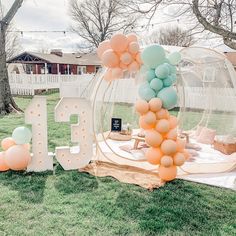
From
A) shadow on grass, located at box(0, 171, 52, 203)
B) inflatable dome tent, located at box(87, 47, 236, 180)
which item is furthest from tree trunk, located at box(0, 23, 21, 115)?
shadow on grass, located at box(0, 171, 52, 203)

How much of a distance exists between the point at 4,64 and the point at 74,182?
331 inches

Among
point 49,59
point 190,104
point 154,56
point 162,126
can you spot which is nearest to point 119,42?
point 154,56

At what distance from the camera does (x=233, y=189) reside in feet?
15.3

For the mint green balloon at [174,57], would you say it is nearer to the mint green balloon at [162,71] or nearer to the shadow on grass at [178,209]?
the mint green balloon at [162,71]

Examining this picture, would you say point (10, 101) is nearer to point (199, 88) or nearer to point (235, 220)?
point (199, 88)

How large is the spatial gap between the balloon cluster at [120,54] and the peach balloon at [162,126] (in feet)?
3.53

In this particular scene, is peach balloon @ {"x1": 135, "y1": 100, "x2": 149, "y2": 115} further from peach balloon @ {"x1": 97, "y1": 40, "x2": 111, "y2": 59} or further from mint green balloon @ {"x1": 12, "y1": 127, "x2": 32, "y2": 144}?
mint green balloon @ {"x1": 12, "y1": 127, "x2": 32, "y2": 144}

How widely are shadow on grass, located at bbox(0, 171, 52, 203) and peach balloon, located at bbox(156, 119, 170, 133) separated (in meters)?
2.05

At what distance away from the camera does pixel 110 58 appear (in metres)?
4.71

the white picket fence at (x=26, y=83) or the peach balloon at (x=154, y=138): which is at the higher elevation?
the white picket fence at (x=26, y=83)

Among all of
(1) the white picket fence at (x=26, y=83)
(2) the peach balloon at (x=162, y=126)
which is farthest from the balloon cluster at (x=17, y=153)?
(1) the white picket fence at (x=26, y=83)

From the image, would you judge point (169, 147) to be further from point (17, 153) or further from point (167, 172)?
point (17, 153)

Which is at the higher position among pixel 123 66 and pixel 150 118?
pixel 123 66

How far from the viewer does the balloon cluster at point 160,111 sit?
4434 millimetres
